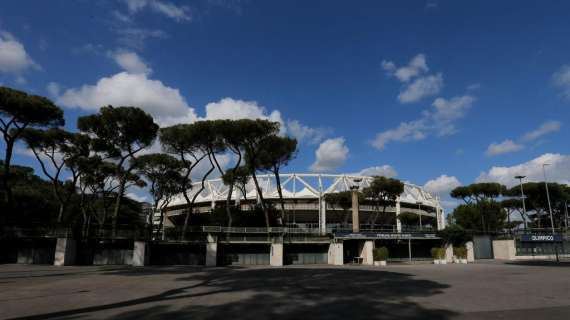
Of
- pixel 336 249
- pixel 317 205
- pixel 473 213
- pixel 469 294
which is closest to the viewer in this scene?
pixel 469 294

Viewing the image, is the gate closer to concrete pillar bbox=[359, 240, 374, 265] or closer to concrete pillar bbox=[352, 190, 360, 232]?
concrete pillar bbox=[352, 190, 360, 232]

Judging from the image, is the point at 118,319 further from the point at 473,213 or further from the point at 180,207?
the point at 180,207

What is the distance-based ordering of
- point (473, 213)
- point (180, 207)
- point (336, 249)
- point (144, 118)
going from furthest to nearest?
point (180, 207)
point (473, 213)
point (336, 249)
point (144, 118)

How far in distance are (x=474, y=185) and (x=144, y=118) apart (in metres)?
50.3

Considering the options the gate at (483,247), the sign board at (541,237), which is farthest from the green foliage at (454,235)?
the sign board at (541,237)

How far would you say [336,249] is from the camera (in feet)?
121

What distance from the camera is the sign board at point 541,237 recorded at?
4425 centimetres

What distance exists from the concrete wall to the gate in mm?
655

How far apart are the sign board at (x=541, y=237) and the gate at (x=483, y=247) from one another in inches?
151

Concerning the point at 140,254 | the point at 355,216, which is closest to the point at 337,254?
the point at 355,216

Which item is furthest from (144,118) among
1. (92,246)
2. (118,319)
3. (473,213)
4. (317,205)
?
(473,213)

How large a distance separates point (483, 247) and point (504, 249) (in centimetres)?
247

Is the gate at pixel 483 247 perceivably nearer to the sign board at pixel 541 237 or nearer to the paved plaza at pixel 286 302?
the sign board at pixel 541 237

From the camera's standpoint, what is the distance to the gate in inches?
1722
